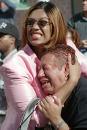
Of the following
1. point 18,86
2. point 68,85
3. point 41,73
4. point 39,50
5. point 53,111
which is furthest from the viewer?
point 39,50

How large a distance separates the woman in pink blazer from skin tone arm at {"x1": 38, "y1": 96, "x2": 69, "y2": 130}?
0.67ft

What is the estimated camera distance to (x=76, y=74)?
3.13 meters

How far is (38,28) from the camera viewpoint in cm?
356

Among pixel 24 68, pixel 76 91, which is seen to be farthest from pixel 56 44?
pixel 76 91

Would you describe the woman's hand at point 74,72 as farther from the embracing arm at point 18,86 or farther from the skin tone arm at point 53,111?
the embracing arm at point 18,86

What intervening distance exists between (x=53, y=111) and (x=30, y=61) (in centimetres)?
59

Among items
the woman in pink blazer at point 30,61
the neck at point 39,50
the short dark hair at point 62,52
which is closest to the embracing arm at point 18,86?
the woman in pink blazer at point 30,61

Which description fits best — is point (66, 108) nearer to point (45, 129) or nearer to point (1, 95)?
point (45, 129)

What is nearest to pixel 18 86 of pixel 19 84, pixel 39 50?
pixel 19 84

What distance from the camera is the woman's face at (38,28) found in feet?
11.5

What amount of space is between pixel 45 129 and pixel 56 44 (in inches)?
24.5

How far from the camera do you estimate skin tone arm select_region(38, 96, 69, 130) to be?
2910 mm

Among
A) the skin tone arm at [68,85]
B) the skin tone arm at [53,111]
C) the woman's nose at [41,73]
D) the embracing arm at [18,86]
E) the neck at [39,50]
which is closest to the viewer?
the skin tone arm at [53,111]

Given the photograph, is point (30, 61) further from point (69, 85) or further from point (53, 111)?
point (53, 111)
